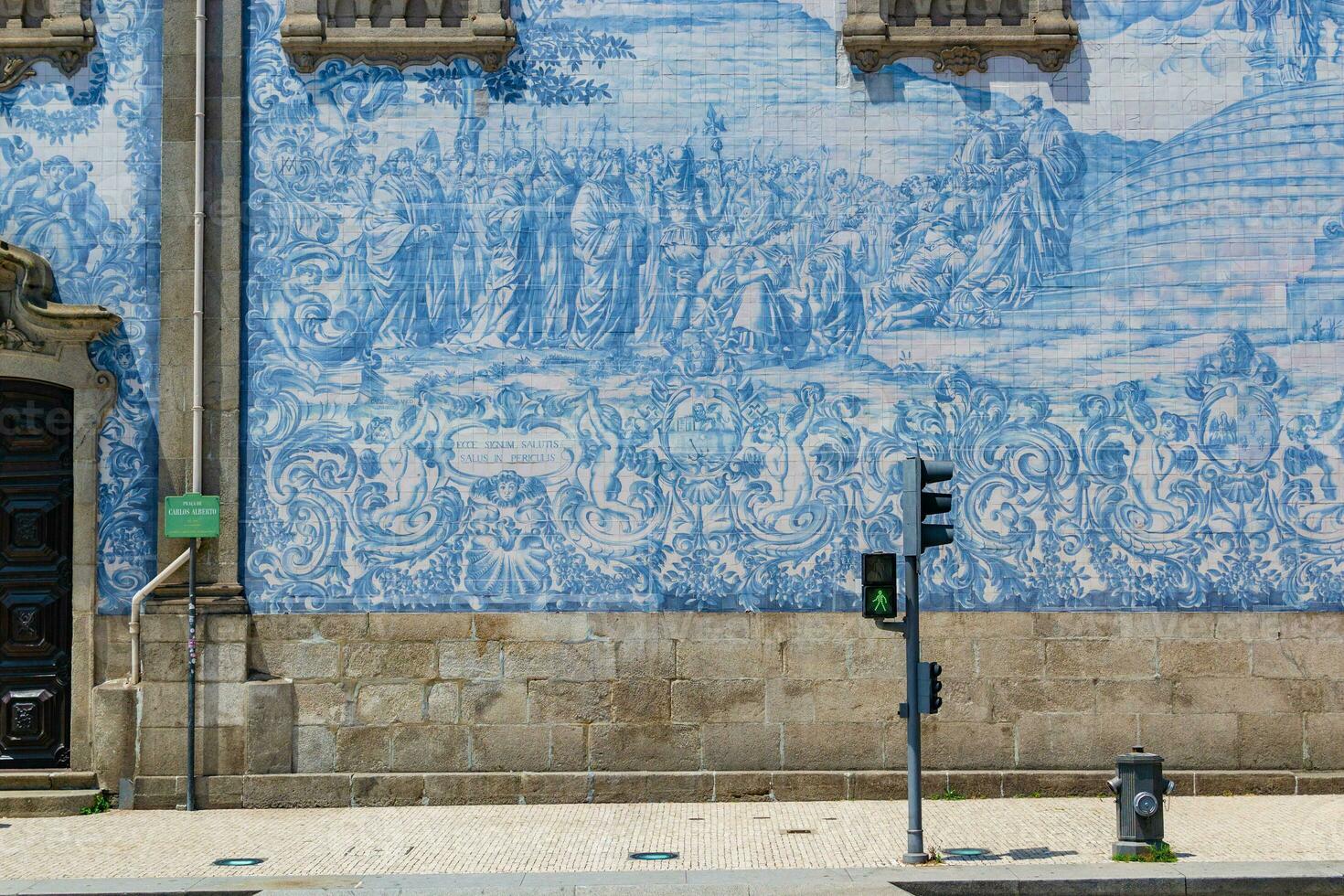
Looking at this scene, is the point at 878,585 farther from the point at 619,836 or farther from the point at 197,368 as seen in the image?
the point at 197,368

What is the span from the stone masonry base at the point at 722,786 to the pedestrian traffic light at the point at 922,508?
2815 millimetres

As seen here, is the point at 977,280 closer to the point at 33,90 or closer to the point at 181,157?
the point at 181,157

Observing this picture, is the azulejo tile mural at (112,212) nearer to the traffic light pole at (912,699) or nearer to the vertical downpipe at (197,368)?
the vertical downpipe at (197,368)

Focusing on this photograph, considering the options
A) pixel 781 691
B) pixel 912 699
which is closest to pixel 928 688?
pixel 912 699

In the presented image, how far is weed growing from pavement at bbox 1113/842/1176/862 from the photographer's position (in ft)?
31.9

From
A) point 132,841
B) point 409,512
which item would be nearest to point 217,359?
point 409,512

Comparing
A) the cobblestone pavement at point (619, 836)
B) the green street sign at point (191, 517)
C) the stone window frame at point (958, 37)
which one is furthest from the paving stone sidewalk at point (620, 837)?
the stone window frame at point (958, 37)

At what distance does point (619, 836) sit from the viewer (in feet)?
35.6

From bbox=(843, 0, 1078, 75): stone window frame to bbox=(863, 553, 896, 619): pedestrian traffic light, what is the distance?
465 centimetres

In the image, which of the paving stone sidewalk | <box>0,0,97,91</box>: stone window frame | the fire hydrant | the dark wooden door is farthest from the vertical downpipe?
the fire hydrant

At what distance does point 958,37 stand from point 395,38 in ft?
15.7

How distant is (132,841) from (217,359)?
13.0 feet

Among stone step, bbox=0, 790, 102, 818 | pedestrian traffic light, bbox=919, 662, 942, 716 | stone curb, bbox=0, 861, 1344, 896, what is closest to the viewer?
stone curb, bbox=0, 861, 1344, 896

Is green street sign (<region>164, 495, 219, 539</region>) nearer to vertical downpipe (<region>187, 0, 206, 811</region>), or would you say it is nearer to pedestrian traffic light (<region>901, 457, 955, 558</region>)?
vertical downpipe (<region>187, 0, 206, 811</region>)
